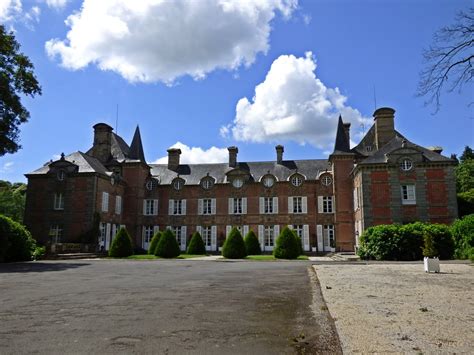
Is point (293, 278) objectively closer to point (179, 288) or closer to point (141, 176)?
point (179, 288)

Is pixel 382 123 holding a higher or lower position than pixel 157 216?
higher

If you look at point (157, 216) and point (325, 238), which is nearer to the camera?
point (325, 238)

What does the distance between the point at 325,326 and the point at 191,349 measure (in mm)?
1926

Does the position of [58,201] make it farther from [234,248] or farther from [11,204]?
[11,204]

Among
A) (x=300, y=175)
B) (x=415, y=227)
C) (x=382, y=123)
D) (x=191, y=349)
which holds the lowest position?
Result: (x=191, y=349)

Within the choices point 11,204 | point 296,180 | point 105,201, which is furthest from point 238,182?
point 11,204

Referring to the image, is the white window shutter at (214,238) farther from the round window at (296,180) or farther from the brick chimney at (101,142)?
the brick chimney at (101,142)

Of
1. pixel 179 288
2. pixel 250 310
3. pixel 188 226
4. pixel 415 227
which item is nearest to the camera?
pixel 250 310

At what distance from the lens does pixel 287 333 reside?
496 cm

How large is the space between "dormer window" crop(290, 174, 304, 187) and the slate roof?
61 centimetres

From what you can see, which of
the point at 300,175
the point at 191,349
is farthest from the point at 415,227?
the point at 191,349

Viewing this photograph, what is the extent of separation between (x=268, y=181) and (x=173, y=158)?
989 centimetres

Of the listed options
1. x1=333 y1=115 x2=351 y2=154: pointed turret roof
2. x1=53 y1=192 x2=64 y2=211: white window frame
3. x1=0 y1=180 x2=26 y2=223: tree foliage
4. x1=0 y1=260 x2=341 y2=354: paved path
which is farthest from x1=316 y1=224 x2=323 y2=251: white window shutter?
x1=0 y1=180 x2=26 y2=223: tree foliage

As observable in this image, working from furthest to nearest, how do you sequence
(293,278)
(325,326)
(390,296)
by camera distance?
(293,278)
(390,296)
(325,326)
